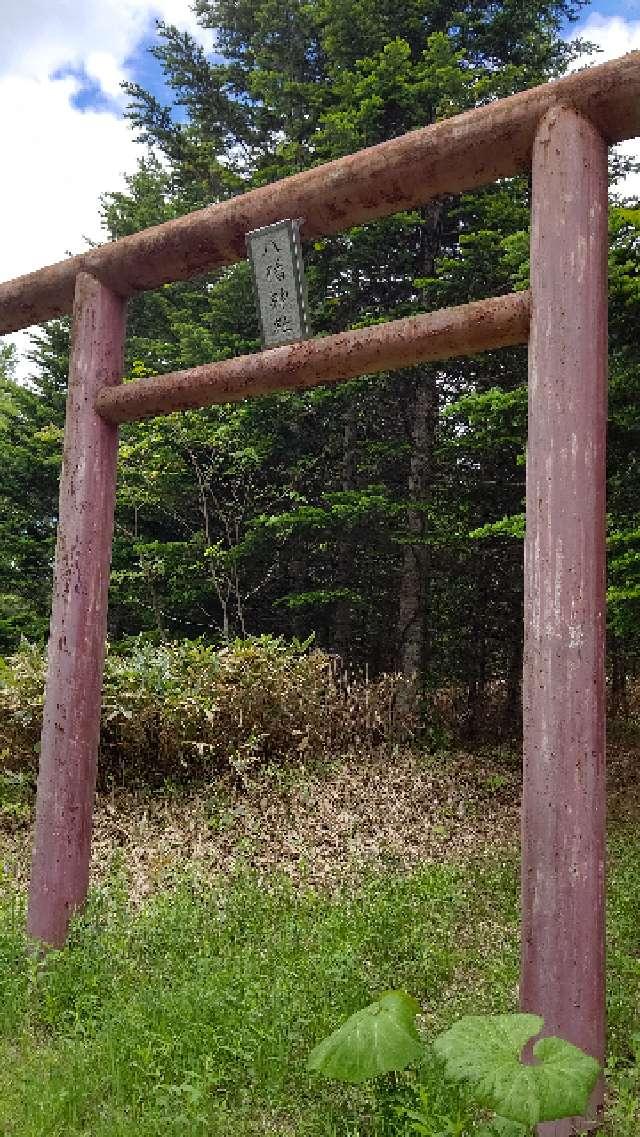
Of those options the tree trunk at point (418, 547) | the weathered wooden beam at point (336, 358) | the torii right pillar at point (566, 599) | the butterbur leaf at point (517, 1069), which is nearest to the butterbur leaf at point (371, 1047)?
the butterbur leaf at point (517, 1069)

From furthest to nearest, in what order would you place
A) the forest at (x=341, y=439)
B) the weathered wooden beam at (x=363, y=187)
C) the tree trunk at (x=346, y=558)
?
the tree trunk at (x=346, y=558) < the forest at (x=341, y=439) < the weathered wooden beam at (x=363, y=187)

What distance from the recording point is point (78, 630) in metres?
4.30

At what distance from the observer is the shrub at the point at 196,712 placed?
7527mm

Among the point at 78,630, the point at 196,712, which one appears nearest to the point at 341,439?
the point at 196,712

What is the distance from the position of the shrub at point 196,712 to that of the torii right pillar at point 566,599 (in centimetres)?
493

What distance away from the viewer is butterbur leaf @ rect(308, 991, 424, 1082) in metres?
2.28

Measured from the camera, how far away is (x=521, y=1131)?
88.5 inches

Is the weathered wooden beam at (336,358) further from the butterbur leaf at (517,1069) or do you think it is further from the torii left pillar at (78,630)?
the butterbur leaf at (517,1069)

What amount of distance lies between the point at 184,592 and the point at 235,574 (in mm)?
856

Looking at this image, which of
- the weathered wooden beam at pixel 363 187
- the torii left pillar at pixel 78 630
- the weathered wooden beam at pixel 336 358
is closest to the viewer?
the weathered wooden beam at pixel 363 187

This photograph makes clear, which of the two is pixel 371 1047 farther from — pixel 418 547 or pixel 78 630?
pixel 418 547

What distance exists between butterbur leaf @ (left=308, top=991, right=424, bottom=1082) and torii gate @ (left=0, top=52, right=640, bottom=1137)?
20.9 inches

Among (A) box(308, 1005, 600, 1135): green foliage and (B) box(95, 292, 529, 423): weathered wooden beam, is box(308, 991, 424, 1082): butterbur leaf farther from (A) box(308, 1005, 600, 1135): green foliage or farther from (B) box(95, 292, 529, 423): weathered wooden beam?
(B) box(95, 292, 529, 423): weathered wooden beam

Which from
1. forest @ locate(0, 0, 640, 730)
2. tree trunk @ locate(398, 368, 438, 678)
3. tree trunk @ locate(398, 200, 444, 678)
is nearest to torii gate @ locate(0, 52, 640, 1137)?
forest @ locate(0, 0, 640, 730)
